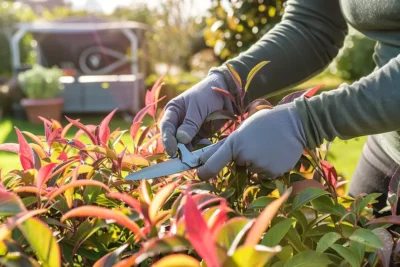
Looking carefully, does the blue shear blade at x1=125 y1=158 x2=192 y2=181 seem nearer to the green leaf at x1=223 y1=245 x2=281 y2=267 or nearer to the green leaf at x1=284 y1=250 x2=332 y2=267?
the green leaf at x1=284 y1=250 x2=332 y2=267

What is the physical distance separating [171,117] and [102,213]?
57 cm

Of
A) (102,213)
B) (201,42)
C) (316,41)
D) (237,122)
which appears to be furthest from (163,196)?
(201,42)

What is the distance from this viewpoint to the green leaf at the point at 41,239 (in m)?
0.63

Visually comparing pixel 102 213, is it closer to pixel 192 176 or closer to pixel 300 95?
pixel 192 176

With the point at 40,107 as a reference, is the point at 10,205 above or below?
above

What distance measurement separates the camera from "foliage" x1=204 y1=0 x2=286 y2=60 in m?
3.21

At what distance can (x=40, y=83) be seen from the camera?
28.3ft

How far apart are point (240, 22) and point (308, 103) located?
2.44m

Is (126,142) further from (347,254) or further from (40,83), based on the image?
(347,254)

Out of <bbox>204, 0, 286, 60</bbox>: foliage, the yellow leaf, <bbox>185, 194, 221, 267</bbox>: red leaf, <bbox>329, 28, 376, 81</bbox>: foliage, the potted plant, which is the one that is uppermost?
<bbox>185, 194, 221, 267</bbox>: red leaf

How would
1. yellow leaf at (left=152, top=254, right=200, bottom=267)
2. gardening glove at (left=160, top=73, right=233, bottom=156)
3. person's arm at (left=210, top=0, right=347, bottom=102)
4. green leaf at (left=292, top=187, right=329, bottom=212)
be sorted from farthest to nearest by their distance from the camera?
person's arm at (left=210, top=0, right=347, bottom=102) < gardening glove at (left=160, top=73, right=233, bottom=156) < green leaf at (left=292, top=187, right=329, bottom=212) < yellow leaf at (left=152, top=254, right=200, bottom=267)

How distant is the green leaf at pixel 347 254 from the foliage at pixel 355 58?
461 inches

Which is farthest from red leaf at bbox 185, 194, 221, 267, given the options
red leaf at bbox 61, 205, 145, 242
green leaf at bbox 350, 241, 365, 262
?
green leaf at bbox 350, 241, 365, 262

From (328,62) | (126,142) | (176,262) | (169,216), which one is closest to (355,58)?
(126,142)
